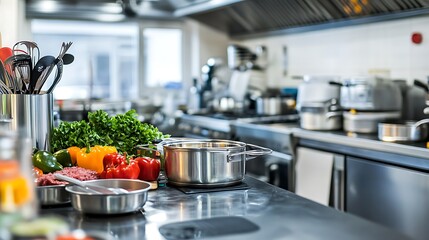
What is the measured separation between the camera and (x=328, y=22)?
4.80 meters

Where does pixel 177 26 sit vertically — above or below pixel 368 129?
above

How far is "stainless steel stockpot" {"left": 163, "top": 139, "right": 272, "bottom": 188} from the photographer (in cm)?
182

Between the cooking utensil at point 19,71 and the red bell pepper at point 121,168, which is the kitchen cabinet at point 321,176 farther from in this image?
the cooking utensil at point 19,71

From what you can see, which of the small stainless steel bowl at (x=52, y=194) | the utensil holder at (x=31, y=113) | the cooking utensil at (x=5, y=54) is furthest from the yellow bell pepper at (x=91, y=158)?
the cooking utensil at (x=5, y=54)

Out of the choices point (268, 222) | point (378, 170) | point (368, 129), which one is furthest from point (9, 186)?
point (368, 129)

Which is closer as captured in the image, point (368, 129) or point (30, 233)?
point (30, 233)

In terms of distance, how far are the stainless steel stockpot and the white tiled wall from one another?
2.37 metres

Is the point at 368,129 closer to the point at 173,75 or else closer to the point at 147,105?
the point at 147,105

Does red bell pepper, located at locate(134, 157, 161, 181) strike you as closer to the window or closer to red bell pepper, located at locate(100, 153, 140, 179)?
red bell pepper, located at locate(100, 153, 140, 179)

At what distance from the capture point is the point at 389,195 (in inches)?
125

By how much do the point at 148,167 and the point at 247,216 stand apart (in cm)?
50

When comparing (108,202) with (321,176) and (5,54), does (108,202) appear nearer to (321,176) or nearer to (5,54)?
(5,54)

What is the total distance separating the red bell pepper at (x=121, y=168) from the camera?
1.84m

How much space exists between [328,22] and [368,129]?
1.39 meters
